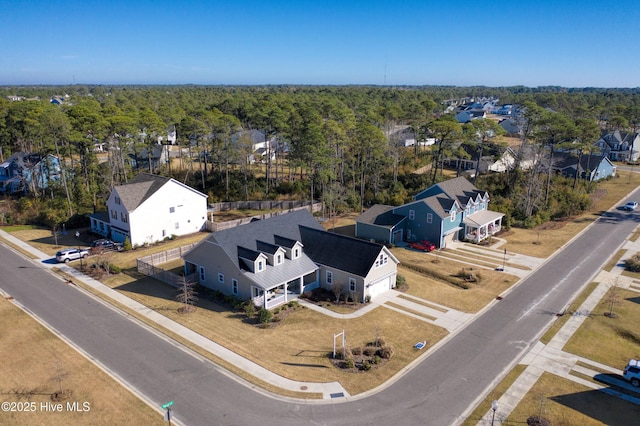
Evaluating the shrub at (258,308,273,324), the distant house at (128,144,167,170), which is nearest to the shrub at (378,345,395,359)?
the shrub at (258,308,273,324)

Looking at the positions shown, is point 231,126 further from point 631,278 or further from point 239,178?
point 631,278

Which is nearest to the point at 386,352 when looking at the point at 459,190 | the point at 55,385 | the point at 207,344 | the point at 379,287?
the point at 379,287

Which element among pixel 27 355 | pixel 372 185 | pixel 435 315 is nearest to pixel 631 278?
pixel 435 315

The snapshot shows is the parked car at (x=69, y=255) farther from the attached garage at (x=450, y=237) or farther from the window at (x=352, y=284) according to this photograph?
the attached garage at (x=450, y=237)

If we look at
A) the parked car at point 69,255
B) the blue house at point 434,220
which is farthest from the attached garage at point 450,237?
the parked car at point 69,255

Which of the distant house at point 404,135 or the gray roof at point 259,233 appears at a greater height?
the distant house at point 404,135

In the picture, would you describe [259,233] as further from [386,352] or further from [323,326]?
[386,352]

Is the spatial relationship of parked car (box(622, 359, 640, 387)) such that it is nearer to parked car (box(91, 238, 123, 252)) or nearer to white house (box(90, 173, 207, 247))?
white house (box(90, 173, 207, 247))
